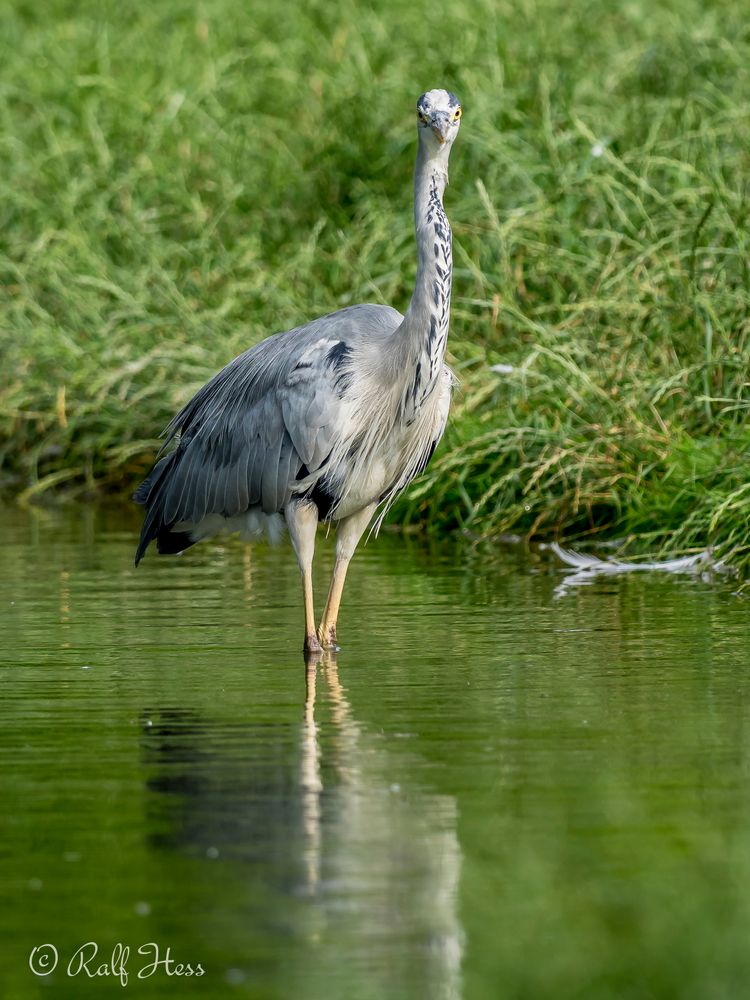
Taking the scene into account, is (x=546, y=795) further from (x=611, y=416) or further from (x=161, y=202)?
(x=161, y=202)

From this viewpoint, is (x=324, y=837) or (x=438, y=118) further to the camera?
(x=438, y=118)

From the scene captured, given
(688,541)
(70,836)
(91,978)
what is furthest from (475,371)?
(91,978)

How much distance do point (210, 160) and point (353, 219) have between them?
182 cm

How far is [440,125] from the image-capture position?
894 cm

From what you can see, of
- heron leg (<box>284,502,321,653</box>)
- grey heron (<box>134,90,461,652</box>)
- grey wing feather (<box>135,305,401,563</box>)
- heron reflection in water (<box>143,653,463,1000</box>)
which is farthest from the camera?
heron leg (<box>284,502,321,653</box>)

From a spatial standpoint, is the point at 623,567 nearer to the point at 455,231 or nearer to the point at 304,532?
the point at 304,532

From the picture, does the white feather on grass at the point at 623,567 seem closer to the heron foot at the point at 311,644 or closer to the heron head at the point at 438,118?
the heron foot at the point at 311,644

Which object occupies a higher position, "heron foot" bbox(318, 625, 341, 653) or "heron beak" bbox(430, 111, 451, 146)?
"heron beak" bbox(430, 111, 451, 146)

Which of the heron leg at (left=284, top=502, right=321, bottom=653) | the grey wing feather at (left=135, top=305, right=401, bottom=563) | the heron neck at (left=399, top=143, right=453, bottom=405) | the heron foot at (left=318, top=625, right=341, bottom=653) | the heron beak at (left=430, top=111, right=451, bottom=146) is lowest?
the heron foot at (left=318, top=625, right=341, bottom=653)

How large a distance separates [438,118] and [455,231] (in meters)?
5.80

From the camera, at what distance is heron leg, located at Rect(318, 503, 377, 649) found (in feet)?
30.9

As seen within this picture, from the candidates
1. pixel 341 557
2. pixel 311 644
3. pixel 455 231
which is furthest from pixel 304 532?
pixel 455 231

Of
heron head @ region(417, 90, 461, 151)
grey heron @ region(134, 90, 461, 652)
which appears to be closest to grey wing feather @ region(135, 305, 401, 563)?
grey heron @ region(134, 90, 461, 652)

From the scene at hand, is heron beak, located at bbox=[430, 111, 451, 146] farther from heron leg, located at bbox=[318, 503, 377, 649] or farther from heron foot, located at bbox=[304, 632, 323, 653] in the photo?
heron foot, located at bbox=[304, 632, 323, 653]
